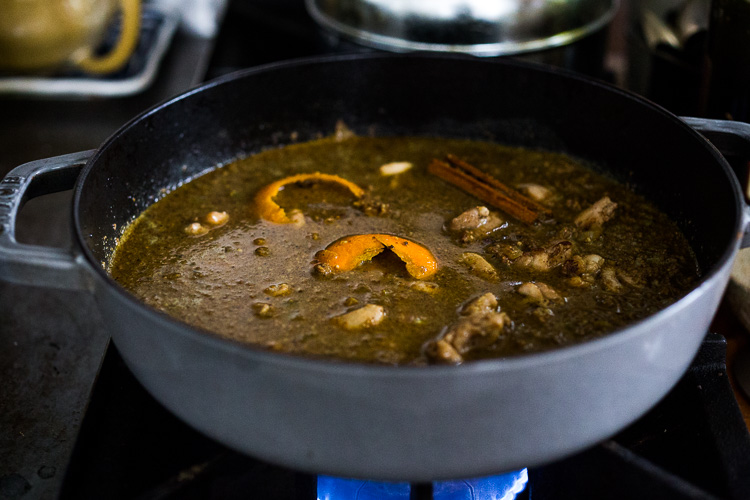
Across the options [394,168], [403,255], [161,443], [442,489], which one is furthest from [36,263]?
[394,168]

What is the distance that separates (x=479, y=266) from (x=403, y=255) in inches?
4.5

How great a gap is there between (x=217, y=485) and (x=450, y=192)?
0.68m

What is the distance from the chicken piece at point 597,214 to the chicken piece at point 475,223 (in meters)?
0.13

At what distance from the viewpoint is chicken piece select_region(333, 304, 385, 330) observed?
38.3 inches

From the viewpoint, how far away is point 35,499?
0.96 meters

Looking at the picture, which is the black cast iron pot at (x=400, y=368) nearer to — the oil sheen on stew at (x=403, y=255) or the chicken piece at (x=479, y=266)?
the oil sheen on stew at (x=403, y=255)

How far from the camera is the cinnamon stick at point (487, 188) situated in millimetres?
1240

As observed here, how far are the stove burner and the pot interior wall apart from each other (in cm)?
44

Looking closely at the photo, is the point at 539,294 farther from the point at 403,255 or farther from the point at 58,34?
the point at 58,34

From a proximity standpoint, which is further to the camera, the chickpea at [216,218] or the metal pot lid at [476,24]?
the metal pot lid at [476,24]

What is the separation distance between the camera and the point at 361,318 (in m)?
0.98

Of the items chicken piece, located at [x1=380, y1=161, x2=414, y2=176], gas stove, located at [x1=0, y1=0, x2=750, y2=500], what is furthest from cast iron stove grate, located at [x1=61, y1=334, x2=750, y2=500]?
chicken piece, located at [x1=380, y1=161, x2=414, y2=176]

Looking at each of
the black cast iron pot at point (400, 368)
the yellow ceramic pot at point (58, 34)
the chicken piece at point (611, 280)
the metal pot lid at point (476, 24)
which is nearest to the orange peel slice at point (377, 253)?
the chicken piece at point (611, 280)

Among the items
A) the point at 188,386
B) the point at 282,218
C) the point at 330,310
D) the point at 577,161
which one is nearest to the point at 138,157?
the point at 282,218
